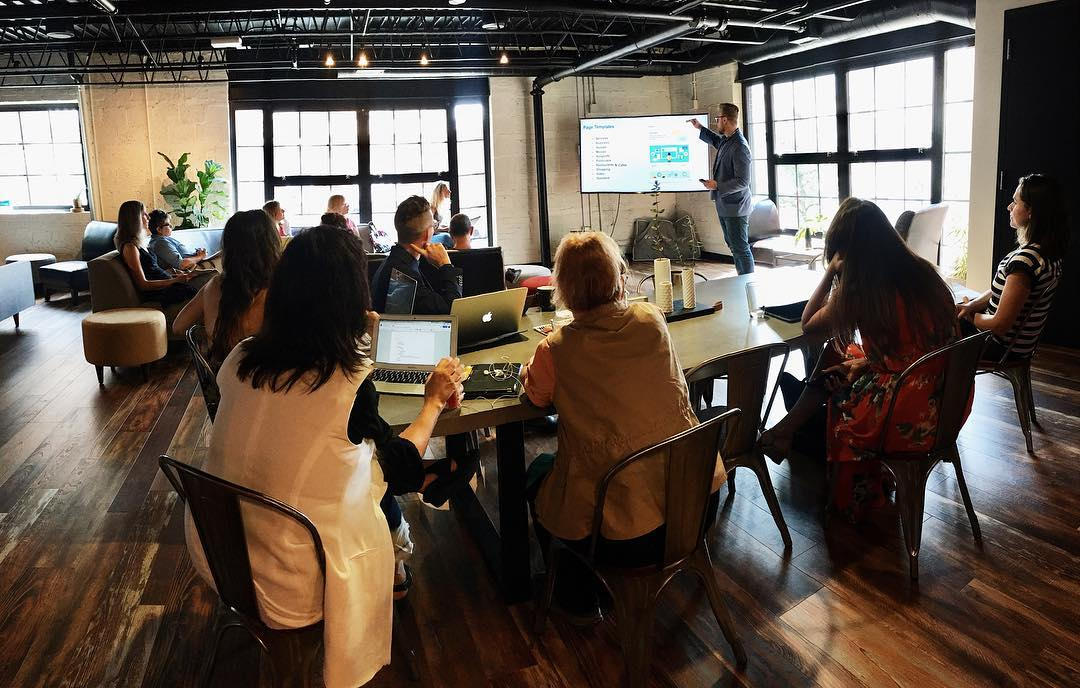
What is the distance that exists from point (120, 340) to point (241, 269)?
3.02m

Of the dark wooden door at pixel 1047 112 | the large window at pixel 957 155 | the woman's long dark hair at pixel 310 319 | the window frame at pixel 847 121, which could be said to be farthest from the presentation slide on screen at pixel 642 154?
the woman's long dark hair at pixel 310 319

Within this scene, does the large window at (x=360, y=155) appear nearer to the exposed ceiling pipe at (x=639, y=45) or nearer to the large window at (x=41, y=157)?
the exposed ceiling pipe at (x=639, y=45)

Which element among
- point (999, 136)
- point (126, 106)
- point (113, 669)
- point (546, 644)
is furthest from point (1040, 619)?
point (126, 106)

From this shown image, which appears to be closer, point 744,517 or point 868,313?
point 868,313

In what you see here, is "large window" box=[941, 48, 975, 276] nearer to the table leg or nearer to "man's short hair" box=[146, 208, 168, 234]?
the table leg

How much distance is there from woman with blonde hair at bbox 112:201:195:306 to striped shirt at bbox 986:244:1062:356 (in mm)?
5617

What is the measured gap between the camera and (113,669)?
7.62ft

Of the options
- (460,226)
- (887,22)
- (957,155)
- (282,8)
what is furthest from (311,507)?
(957,155)

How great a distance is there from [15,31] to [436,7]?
4558 millimetres

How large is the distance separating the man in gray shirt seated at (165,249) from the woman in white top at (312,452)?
562 centimetres

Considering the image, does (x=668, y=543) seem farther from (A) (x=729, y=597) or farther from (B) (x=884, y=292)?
(B) (x=884, y=292)

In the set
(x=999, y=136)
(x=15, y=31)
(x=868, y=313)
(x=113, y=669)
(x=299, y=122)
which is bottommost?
(x=113, y=669)

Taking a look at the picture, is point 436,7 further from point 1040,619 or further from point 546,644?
point 1040,619

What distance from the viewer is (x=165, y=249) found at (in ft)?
22.7
